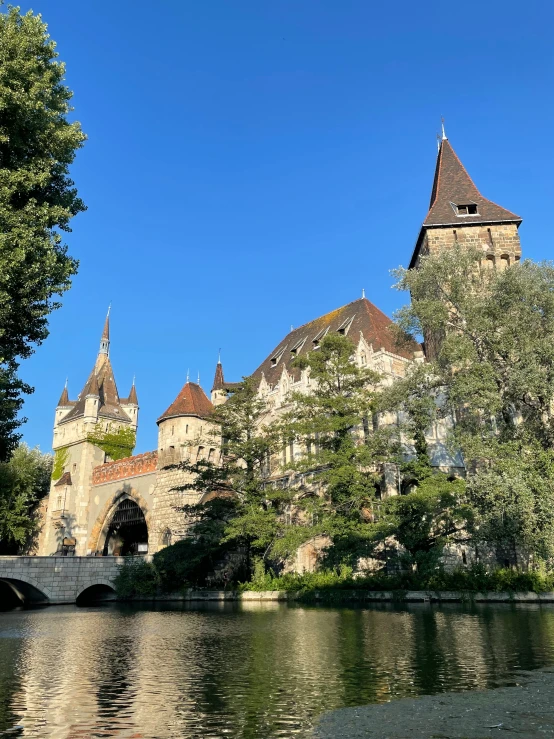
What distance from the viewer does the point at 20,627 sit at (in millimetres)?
18500

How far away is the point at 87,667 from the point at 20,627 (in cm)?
1077

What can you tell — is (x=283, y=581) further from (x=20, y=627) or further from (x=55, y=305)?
(x=55, y=305)

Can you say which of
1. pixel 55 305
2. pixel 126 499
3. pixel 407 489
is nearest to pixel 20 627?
pixel 55 305

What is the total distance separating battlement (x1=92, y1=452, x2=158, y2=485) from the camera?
47312mm

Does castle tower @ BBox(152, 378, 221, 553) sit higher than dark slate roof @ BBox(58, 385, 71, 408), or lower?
lower

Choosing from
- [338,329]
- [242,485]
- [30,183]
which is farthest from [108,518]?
[30,183]

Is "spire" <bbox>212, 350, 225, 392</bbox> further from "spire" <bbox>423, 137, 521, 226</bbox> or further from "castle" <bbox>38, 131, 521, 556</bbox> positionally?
"spire" <bbox>423, 137, 521, 226</bbox>

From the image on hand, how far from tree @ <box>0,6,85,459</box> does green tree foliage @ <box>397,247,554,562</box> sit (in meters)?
13.6

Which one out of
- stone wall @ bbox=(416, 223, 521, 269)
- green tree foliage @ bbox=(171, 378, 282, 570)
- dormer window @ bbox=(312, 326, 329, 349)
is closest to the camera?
green tree foliage @ bbox=(171, 378, 282, 570)

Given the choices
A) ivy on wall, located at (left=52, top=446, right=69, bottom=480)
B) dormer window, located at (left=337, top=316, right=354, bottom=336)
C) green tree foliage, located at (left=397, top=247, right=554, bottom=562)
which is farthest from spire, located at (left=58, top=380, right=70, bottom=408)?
green tree foliage, located at (left=397, top=247, right=554, bottom=562)

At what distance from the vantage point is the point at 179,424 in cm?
4459

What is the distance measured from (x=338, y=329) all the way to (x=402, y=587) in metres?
20.6

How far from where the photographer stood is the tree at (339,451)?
24844 mm

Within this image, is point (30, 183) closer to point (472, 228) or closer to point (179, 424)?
point (472, 228)
